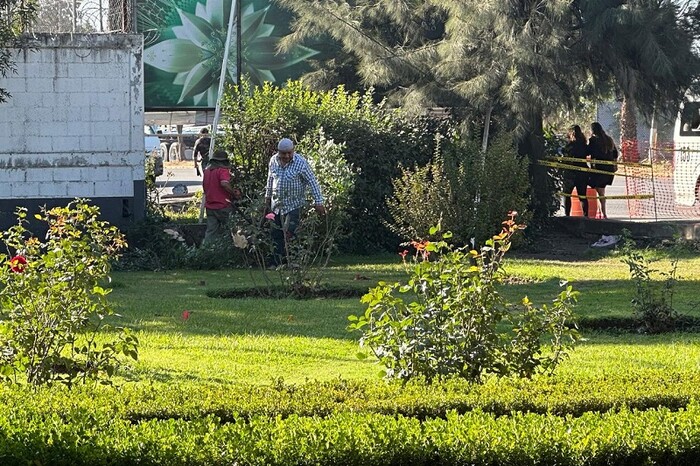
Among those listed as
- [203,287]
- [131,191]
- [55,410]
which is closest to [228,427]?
[55,410]

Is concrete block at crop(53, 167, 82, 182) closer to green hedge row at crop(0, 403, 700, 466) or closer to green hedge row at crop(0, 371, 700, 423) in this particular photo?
green hedge row at crop(0, 371, 700, 423)

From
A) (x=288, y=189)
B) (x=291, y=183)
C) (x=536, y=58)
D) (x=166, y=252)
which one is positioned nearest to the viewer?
(x=288, y=189)

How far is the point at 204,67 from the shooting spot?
74.3ft

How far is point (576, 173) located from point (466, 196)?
571 cm

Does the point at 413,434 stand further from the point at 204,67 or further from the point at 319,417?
the point at 204,67

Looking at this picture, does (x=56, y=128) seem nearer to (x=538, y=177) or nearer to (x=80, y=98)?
(x=80, y=98)

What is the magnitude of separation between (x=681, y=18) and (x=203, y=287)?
928 centimetres

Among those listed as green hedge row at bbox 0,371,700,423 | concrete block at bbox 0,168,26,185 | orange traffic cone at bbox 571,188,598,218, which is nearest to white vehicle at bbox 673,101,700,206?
orange traffic cone at bbox 571,188,598,218

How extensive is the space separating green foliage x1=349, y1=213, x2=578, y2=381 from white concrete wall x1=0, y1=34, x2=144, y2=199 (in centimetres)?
1111

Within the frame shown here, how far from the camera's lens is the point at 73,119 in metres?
17.6

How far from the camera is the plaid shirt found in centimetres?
1388

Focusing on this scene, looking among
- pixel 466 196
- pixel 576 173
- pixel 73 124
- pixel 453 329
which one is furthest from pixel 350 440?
pixel 576 173

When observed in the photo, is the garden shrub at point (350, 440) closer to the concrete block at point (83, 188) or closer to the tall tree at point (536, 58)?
the concrete block at point (83, 188)

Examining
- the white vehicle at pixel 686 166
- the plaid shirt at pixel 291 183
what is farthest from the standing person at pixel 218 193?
the white vehicle at pixel 686 166
